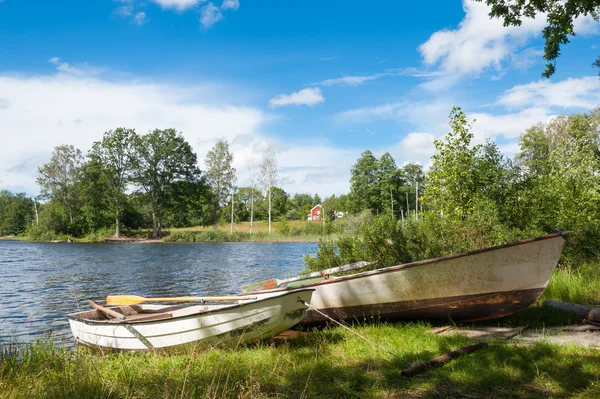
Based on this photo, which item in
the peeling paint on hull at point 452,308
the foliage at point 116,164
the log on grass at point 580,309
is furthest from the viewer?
the foliage at point 116,164

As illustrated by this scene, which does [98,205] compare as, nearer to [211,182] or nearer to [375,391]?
[211,182]

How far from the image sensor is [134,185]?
59406 mm

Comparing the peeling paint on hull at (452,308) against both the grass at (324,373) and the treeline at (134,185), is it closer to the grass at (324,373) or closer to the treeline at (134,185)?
the grass at (324,373)

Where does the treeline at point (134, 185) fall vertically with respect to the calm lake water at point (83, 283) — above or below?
above

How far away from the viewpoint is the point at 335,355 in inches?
212

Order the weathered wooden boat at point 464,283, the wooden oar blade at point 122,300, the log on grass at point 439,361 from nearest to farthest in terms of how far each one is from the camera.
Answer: the log on grass at point 439,361, the weathered wooden boat at point 464,283, the wooden oar blade at point 122,300

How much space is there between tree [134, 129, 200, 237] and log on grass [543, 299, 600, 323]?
56.1m

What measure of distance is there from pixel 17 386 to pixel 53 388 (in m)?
0.70

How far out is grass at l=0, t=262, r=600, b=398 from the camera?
382cm

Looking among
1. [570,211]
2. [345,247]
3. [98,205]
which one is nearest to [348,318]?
[345,247]

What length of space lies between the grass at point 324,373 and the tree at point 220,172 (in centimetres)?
5912

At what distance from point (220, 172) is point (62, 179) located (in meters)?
22.3

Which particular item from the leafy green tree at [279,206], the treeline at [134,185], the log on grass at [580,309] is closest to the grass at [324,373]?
the log on grass at [580,309]

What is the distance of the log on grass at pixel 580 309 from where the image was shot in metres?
5.84
